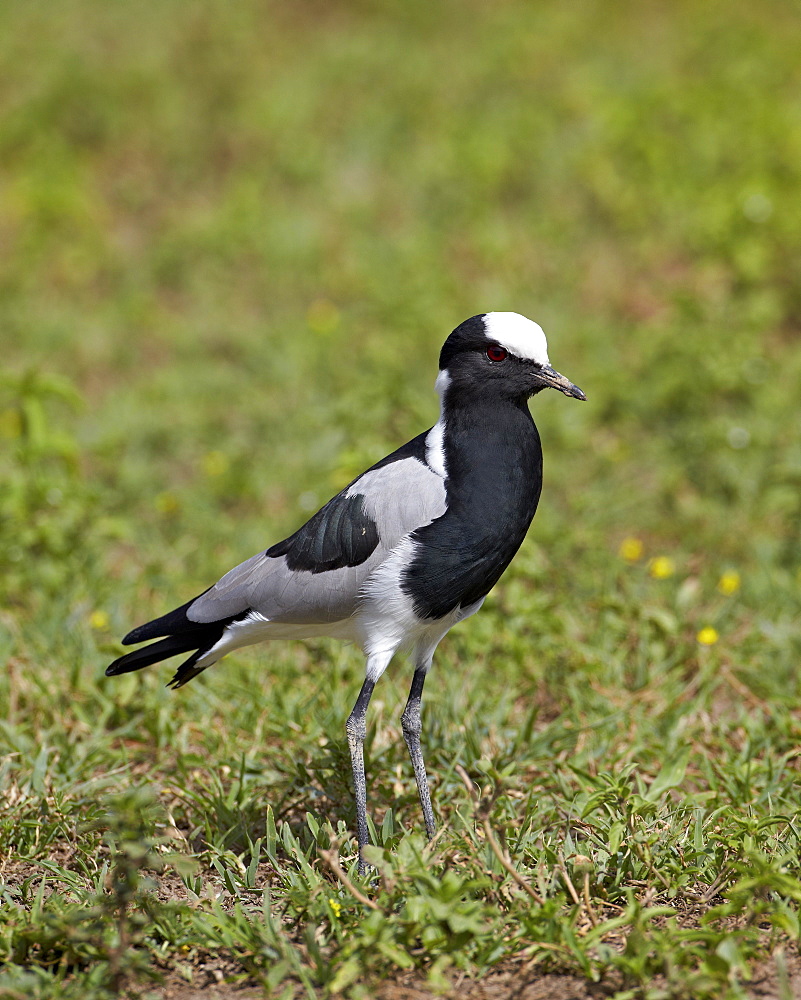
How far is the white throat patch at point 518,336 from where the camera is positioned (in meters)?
2.99

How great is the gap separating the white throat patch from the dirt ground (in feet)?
5.24

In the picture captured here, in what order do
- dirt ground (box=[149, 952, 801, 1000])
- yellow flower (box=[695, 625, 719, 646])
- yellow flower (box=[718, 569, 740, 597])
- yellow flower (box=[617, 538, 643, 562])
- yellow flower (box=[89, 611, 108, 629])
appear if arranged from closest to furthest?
dirt ground (box=[149, 952, 801, 1000]) → yellow flower (box=[695, 625, 719, 646]) → yellow flower (box=[89, 611, 108, 629]) → yellow flower (box=[718, 569, 740, 597]) → yellow flower (box=[617, 538, 643, 562])

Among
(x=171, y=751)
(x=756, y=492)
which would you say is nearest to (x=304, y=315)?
(x=756, y=492)

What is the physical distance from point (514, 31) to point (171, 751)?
26.7 ft

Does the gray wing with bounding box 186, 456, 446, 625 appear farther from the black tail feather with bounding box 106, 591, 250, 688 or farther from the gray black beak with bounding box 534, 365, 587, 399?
the gray black beak with bounding box 534, 365, 587, 399

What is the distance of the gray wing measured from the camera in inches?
118

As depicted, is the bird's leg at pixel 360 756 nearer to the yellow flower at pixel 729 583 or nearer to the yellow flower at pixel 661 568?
the yellow flower at pixel 661 568

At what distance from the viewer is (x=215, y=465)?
5570mm

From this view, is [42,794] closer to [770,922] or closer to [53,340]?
[770,922]

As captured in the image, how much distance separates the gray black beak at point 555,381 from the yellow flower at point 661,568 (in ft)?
5.64

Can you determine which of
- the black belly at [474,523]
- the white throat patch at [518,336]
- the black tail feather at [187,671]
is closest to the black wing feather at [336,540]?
the black belly at [474,523]

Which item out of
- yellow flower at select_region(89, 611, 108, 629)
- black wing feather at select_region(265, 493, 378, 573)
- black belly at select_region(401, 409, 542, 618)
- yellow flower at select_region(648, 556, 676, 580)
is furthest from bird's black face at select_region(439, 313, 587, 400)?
yellow flower at select_region(89, 611, 108, 629)

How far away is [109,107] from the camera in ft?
28.3

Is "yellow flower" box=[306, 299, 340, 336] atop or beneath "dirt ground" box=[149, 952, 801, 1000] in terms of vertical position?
atop
